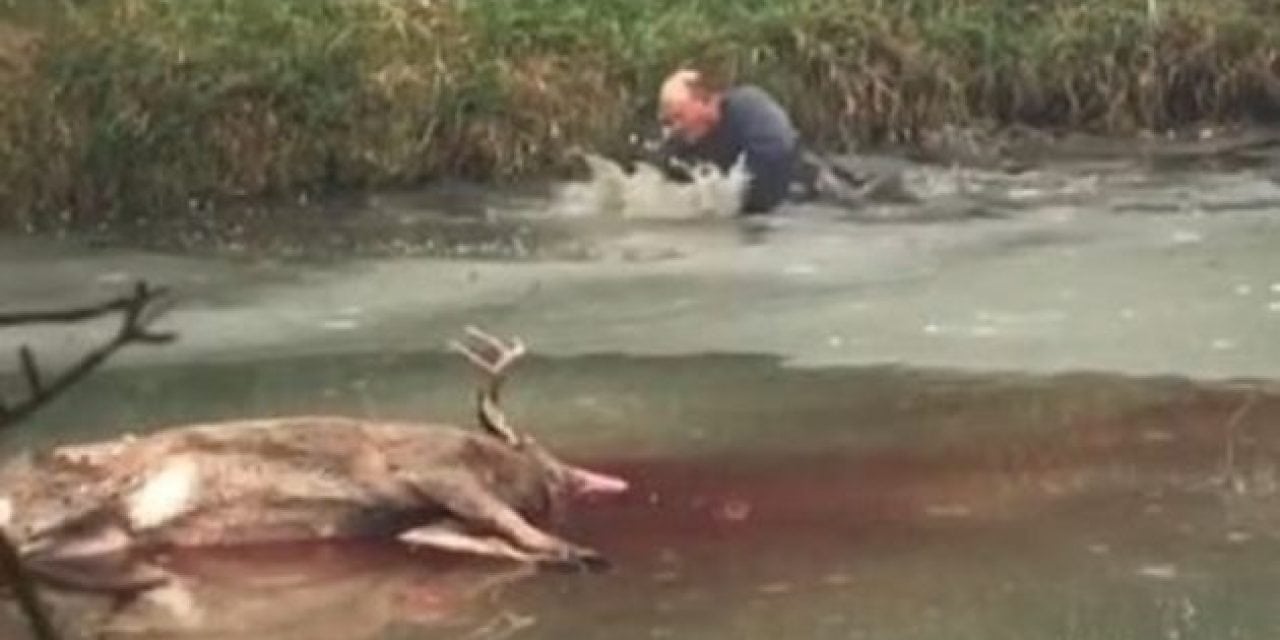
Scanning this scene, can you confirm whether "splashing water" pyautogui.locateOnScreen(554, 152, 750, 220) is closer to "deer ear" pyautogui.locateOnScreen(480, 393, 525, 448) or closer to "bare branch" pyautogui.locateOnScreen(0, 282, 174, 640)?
"deer ear" pyautogui.locateOnScreen(480, 393, 525, 448)

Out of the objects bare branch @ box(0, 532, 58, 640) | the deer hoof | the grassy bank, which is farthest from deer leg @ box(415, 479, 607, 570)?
the grassy bank

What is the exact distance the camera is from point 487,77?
1403 cm

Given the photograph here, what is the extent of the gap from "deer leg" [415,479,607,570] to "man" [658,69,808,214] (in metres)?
6.21

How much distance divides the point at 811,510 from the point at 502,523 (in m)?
0.76

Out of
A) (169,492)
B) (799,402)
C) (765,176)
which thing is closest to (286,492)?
(169,492)

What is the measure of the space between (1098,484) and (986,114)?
911 cm

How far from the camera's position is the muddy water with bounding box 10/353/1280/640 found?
548 cm

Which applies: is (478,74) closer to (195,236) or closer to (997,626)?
(195,236)

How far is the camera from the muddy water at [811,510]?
18.0ft

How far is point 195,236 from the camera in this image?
12.5 metres

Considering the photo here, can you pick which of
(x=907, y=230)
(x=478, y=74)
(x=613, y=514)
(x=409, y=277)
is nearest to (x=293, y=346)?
(x=409, y=277)

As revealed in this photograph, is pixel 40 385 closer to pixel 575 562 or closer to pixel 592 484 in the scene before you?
pixel 575 562

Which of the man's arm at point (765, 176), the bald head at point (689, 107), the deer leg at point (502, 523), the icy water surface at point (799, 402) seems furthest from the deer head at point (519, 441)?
the bald head at point (689, 107)

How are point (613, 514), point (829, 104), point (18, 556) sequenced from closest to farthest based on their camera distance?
1. point (18, 556)
2. point (613, 514)
3. point (829, 104)
